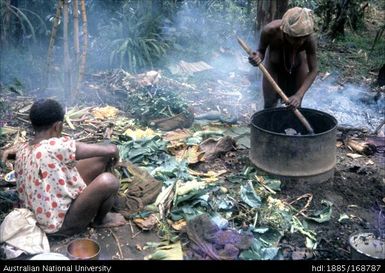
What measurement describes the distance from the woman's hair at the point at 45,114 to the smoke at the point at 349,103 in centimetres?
467

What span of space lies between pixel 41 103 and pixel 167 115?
3.20m

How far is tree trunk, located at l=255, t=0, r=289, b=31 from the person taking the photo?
7551 mm

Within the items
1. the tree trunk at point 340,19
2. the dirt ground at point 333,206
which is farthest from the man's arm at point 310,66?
the tree trunk at point 340,19

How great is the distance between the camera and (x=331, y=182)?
504 centimetres

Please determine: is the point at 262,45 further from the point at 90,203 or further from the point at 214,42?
the point at 214,42

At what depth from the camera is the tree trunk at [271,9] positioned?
7551 mm

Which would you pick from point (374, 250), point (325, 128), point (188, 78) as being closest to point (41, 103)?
point (374, 250)

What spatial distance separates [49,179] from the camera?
3645 millimetres

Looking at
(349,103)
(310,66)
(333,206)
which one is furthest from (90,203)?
(349,103)

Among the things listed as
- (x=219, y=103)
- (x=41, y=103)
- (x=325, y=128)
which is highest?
(x=41, y=103)

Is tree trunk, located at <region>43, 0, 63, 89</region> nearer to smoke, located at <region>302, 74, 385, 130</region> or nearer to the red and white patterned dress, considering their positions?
the red and white patterned dress
